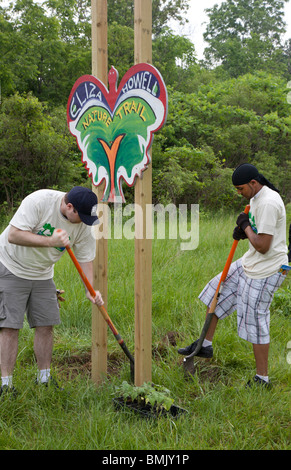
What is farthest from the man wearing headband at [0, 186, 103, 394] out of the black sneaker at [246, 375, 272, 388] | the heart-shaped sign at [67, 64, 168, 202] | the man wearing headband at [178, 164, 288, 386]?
the black sneaker at [246, 375, 272, 388]

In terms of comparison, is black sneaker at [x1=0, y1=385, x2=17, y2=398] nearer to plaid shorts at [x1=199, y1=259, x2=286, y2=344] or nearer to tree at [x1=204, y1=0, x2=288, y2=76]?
plaid shorts at [x1=199, y1=259, x2=286, y2=344]

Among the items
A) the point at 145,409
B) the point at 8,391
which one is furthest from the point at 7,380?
the point at 145,409

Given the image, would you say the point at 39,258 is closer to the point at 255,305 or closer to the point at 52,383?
the point at 52,383

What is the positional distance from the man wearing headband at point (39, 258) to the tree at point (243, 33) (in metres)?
22.6

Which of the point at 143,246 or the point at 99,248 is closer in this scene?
the point at 143,246

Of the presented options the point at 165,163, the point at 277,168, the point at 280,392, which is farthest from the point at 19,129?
the point at 280,392

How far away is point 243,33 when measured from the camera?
28969mm

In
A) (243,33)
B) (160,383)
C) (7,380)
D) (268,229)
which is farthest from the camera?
(243,33)

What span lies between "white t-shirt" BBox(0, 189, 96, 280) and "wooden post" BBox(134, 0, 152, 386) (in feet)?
1.67

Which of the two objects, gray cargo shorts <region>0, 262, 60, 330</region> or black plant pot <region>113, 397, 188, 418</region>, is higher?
gray cargo shorts <region>0, 262, 60, 330</region>

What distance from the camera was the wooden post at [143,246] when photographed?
10.1 feet

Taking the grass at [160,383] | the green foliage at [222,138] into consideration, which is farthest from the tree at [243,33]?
the grass at [160,383]

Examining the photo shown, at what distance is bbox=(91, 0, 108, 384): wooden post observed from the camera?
11.6ft

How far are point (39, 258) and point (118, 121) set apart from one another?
3.63 feet
